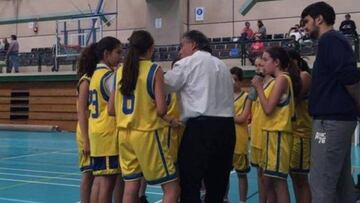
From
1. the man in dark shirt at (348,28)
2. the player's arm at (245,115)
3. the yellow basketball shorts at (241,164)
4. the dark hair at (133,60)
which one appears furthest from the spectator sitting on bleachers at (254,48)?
the dark hair at (133,60)

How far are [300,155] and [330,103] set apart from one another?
1.13m

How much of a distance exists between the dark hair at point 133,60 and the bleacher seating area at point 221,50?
8301mm

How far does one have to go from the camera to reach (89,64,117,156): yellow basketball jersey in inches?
A: 154

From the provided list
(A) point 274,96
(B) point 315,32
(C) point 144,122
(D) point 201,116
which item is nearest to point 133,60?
(C) point 144,122

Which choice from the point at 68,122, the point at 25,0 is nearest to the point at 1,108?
the point at 68,122

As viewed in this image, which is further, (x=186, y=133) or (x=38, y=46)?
(x=38, y=46)

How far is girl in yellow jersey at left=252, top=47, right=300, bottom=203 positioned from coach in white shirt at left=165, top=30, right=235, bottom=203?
0.44 m

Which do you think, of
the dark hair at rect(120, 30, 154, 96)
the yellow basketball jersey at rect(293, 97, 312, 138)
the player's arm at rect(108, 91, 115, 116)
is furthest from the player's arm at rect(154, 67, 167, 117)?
the yellow basketball jersey at rect(293, 97, 312, 138)

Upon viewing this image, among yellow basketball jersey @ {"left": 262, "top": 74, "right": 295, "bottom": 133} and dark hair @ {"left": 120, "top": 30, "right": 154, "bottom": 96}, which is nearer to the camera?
dark hair @ {"left": 120, "top": 30, "right": 154, "bottom": 96}

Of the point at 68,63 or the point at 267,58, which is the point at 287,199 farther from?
the point at 68,63

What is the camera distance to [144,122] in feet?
11.5

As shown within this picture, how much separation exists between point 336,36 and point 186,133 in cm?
120

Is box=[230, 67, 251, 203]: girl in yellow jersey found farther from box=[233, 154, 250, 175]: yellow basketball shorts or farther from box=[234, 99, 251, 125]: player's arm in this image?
box=[234, 99, 251, 125]: player's arm

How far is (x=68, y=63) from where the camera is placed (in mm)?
17188
